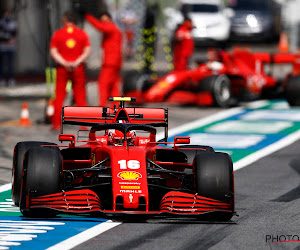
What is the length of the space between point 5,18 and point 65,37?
32.1ft

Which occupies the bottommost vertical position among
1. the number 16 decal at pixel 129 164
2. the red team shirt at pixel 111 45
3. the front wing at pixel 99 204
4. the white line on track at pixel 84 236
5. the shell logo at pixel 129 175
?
the white line on track at pixel 84 236

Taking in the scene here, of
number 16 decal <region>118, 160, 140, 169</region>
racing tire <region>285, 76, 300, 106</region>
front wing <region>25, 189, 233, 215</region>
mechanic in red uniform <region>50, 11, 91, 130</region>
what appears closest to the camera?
front wing <region>25, 189, 233, 215</region>

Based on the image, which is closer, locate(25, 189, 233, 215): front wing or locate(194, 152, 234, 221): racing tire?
locate(25, 189, 233, 215): front wing

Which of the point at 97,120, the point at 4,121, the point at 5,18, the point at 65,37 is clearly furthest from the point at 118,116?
the point at 5,18

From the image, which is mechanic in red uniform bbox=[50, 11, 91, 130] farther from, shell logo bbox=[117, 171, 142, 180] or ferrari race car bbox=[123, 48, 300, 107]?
shell logo bbox=[117, 171, 142, 180]

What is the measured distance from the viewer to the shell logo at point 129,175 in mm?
9656

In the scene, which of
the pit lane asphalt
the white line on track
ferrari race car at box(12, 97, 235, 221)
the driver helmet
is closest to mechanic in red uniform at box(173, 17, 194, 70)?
the pit lane asphalt

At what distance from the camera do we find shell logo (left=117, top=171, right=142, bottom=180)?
966cm

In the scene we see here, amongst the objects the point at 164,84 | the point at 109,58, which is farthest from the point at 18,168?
the point at 164,84

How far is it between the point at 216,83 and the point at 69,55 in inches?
210

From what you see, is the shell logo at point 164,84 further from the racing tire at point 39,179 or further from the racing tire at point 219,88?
the racing tire at point 39,179

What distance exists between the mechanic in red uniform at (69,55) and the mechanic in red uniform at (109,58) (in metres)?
1.54

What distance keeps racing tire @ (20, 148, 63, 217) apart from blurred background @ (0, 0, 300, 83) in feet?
67.3

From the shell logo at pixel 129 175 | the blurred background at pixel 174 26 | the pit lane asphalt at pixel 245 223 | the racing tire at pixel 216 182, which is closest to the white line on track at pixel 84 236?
the pit lane asphalt at pixel 245 223
